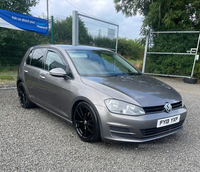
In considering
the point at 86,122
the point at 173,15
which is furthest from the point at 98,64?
the point at 173,15

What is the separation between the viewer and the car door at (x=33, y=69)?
12.3 feet

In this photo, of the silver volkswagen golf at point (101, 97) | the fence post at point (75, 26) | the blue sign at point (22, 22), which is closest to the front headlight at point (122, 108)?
the silver volkswagen golf at point (101, 97)

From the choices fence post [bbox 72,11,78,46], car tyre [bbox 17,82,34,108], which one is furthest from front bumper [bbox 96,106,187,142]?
fence post [bbox 72,11,78,46]

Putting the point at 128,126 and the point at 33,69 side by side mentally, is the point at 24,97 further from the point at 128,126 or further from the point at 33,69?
the point at 128,126

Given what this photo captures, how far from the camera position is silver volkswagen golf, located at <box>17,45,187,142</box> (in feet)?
7.69

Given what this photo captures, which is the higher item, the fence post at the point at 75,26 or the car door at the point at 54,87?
the fence post at the point at 75,26

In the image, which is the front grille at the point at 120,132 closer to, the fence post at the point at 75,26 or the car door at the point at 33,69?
the car door at the point at 33,69

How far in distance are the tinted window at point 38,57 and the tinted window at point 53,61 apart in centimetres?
28

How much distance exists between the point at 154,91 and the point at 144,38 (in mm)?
8685

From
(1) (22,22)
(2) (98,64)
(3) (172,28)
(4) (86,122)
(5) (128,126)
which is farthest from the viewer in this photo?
(3) (172,28)

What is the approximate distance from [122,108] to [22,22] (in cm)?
614

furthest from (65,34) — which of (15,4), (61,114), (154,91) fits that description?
(154,91)

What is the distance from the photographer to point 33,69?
3.89 metres

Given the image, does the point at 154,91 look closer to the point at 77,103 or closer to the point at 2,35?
the point at 77,103
